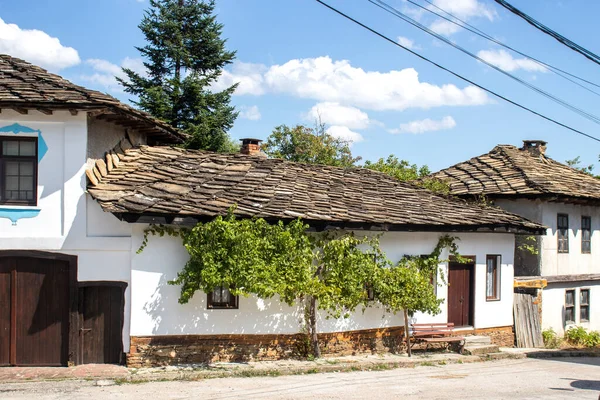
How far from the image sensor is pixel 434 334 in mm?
15859

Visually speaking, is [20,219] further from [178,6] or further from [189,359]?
[178,6]

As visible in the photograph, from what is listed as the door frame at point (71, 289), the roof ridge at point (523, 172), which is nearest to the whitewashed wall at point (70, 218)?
the door frame at point (71, 289)

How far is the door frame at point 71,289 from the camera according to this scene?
13289 mm

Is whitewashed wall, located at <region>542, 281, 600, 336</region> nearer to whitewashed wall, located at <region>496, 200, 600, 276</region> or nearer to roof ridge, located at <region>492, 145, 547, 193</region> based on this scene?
whitewashed wall, located at <region>496, 200, 600, 276</region>

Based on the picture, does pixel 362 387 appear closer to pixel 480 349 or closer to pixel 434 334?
pixel 434 334

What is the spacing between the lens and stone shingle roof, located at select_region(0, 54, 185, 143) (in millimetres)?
12773

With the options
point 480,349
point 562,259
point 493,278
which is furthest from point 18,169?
point 562,259

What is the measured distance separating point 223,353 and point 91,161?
5.05 meters

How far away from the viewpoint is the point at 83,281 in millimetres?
13375

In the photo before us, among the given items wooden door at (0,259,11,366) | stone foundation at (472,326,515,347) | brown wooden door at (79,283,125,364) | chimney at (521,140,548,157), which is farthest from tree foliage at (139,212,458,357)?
chimney at (521,140,548,157)

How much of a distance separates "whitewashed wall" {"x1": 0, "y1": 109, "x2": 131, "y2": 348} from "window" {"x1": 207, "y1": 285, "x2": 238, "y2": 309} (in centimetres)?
176

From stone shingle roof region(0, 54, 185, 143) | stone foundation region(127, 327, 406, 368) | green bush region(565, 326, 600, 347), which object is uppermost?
stone shingle roof region(0, 54, 185, 143)

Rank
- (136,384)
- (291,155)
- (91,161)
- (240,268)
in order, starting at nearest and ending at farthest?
(136,384), (240,268), (91,161), (291,155)

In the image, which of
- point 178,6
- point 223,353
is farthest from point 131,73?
point 223,353
